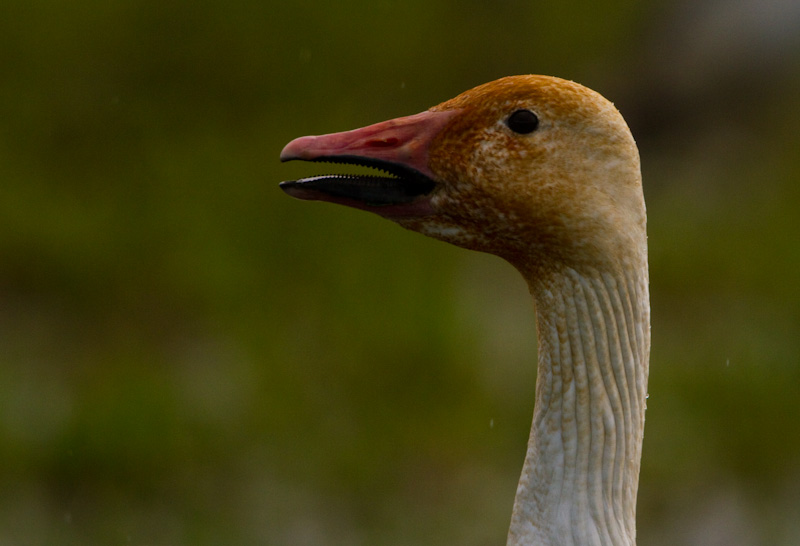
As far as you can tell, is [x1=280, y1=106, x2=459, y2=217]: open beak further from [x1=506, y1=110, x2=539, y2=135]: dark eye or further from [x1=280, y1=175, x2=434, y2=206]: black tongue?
[x1=506, y1=110, x2=539, y2=135]: dark eye

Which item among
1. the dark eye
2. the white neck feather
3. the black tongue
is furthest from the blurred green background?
the dark eye

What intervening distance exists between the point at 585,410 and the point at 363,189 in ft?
2.67

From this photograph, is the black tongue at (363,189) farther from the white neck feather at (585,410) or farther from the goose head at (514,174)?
the white neck feather at (585,410)

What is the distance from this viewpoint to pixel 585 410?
8.82 ft

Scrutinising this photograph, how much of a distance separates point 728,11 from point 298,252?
4.63 m

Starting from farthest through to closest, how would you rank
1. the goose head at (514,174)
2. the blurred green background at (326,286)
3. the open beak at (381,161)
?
the blurred green background at (326,286)
the open beak at (381,161)
the goose head at (514,174)

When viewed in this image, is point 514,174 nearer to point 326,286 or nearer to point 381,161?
point 381,161

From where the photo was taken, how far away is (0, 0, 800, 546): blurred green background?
6570 mm

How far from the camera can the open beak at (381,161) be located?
106 inches

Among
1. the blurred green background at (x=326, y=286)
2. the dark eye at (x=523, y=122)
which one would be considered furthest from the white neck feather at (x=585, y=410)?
the blurred green background at (x=326, y=286)

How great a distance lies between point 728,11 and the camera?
9445 mm

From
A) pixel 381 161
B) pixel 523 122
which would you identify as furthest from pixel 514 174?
pixel 381 161

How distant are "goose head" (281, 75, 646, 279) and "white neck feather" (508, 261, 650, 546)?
85mm

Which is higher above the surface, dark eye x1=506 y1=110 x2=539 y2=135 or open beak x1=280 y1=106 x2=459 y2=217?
dark eye x1=506 y1=110 x2=539 y2=135
